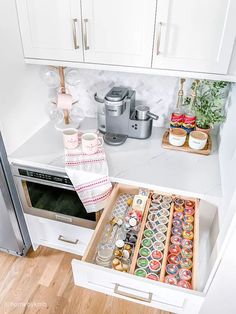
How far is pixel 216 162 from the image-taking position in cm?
139

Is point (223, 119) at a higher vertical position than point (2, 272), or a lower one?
higher

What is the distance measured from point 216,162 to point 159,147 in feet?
1.07

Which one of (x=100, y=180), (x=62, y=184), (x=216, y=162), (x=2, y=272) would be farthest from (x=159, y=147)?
(x=2, y=272)

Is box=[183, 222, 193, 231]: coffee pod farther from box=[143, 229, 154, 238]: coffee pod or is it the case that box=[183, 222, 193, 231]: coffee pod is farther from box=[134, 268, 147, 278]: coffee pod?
box=[134, 268, 147, 278]: coffee pod

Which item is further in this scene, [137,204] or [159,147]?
[159,147]

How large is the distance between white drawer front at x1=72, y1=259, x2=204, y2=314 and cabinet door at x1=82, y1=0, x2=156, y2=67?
929 mm

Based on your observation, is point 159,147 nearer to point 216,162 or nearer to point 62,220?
point 216,162

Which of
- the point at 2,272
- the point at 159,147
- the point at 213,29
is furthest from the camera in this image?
the point at 2,272

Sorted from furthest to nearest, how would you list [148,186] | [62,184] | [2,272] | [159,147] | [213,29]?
[2,272] → [159,147] → [62,184] → [148,186] → [213,29]

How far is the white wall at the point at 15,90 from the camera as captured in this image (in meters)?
1.21

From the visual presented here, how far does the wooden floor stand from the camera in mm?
→ 1494

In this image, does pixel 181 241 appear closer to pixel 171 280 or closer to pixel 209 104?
pixel 171 280

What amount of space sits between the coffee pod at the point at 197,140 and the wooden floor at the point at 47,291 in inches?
39.0

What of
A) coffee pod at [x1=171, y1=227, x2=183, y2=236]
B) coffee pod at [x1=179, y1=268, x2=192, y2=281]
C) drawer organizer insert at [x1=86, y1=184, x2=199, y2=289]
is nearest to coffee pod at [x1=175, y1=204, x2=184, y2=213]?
drawer organizer insert at [x1=86, y1=184, x2=199, y2=289]
